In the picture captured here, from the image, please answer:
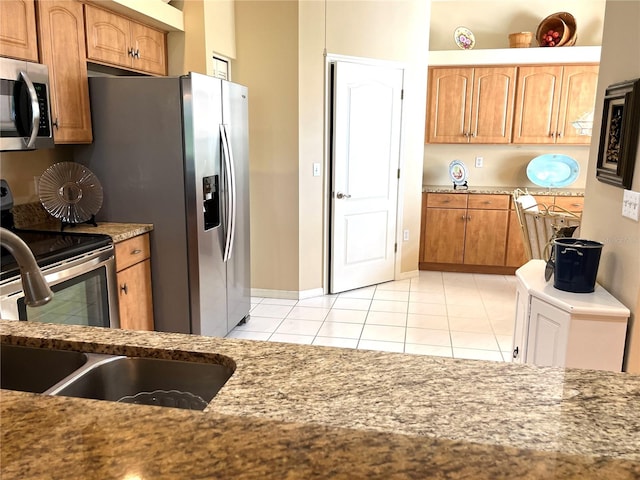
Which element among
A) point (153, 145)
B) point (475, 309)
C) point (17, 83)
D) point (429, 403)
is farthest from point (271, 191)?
point (429, 403)

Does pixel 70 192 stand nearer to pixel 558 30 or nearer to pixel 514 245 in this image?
pixel 514 245

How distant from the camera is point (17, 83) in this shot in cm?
233

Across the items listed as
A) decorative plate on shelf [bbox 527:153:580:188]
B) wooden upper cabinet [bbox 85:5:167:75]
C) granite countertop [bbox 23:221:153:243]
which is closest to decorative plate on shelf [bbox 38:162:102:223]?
granite countertop [bbox 23:221:153:243]

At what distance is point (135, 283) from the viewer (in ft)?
9.63

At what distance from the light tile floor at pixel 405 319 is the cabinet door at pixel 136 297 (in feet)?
2.58

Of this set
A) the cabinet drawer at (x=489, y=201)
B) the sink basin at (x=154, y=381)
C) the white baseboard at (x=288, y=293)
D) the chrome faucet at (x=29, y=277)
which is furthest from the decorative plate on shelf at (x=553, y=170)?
the chrome faucet at (x=29, y=277)

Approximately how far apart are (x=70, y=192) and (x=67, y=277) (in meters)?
0.68

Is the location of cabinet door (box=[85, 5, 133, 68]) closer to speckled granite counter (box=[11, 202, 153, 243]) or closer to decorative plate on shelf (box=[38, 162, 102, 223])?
decorative plate on shelf (box=[38, 162, 102, 223])

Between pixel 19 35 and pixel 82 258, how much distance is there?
1077 mm

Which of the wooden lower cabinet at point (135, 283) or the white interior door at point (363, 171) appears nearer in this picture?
the wooden lower cabinet at point (135, 283)

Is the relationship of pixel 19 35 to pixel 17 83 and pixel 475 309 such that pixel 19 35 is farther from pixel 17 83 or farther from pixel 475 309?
pixel 475 309

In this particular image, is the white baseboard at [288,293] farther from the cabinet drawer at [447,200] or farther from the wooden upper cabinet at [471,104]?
the wooden upper cabinet at [471,104]

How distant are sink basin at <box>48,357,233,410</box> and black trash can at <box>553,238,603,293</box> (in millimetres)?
1724

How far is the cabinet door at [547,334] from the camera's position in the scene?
2.14 meters
